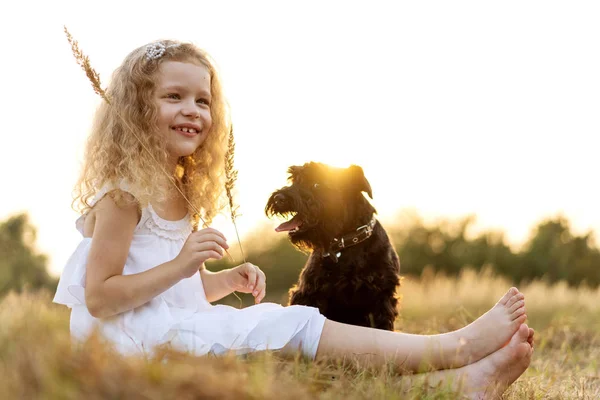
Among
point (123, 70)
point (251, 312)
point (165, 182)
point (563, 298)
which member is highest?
point (123, 70)

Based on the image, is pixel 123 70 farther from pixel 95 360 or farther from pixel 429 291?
pixel 429 291

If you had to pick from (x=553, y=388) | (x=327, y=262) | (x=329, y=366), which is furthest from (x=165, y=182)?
(x=553, y=388)

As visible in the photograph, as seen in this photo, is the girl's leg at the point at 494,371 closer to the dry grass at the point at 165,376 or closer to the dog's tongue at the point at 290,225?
the dry grass at the point at 165,376

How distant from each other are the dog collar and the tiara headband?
5.16 feet

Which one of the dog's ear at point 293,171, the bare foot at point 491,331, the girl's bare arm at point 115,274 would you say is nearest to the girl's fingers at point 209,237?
the girl's bare arm at point 115,274

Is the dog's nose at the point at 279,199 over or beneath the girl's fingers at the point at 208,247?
over

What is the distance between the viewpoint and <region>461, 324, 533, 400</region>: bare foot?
123 inches

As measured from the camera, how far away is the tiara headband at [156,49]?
375cm

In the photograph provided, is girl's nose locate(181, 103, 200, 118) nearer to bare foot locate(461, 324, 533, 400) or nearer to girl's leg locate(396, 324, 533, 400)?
girl's leg locate(396, 324, 533, 400)

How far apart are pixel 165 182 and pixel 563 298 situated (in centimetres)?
693

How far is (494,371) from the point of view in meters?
3.16

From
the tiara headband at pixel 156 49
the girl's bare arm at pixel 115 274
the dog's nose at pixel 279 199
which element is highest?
the tiara headband at pixel 156 49

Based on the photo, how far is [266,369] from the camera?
2412 mm

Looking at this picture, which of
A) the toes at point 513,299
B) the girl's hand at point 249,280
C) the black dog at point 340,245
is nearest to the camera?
the toes at point 513,299
